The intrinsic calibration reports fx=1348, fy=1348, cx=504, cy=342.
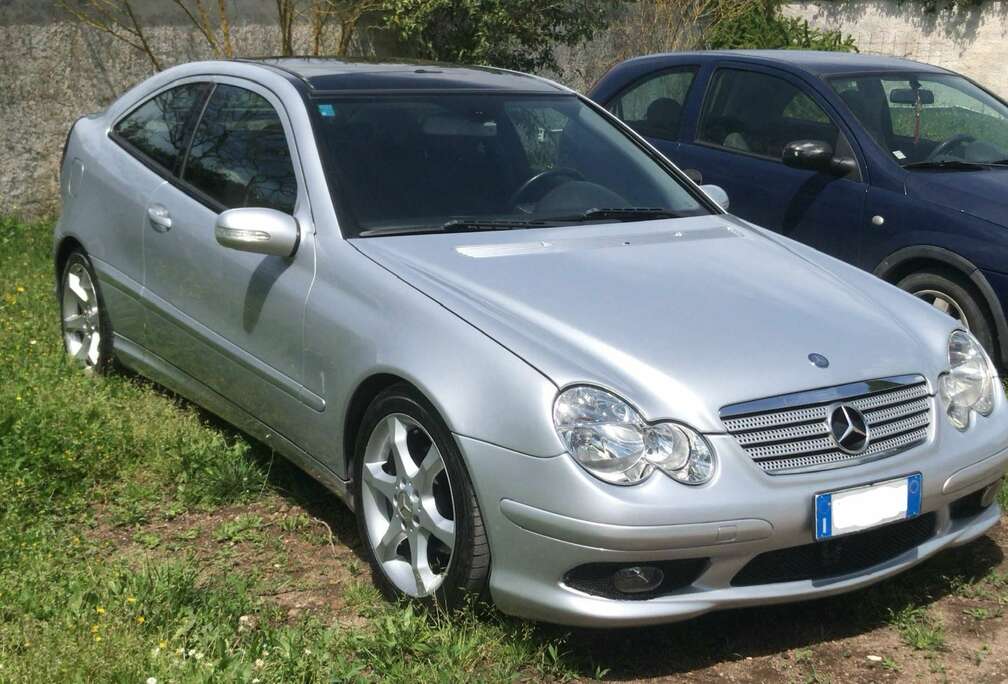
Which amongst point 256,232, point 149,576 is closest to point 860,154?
point 256,232

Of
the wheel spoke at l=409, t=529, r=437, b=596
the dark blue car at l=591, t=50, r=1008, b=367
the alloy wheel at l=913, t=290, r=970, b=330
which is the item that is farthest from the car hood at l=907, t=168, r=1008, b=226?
the wheel spoke at l=409, t=529, r=437, b=596

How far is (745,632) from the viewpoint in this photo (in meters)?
3.99

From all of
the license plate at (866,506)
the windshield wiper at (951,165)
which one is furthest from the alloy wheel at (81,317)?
the windshield wiper at (951,165)

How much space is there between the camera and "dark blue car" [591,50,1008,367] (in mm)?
6230

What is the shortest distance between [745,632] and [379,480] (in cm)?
118

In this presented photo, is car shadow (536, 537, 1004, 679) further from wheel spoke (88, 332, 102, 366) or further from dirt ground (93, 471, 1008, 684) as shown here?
wheel spoke (88, 332, 102, 366)

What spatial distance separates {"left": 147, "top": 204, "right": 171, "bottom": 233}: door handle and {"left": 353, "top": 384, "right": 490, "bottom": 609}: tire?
1525mm

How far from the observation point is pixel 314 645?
3709 millimetres

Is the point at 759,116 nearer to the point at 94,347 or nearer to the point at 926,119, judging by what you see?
the point at 926,119

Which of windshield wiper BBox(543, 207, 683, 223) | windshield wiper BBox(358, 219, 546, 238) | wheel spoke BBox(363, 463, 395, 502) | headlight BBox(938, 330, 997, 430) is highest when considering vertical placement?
windshield wiper BBox(358, 219, 546, 238)

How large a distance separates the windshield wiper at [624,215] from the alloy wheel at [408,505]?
112 centimetres

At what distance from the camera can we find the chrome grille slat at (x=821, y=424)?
357cm

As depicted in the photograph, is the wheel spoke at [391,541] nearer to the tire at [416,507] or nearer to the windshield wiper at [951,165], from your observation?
the tire at [416,507]

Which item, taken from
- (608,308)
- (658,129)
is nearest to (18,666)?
(608,308)
